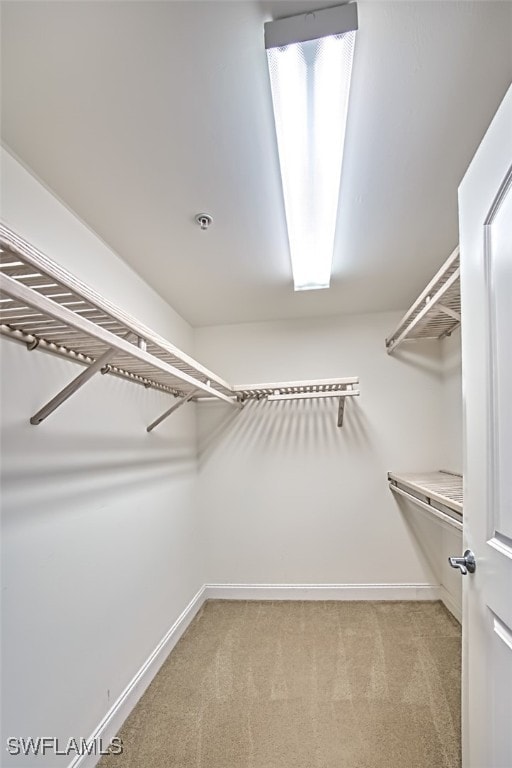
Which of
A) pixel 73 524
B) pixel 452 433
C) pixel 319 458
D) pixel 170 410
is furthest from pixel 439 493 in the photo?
pixel 73 524

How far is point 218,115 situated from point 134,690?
8.13 feet

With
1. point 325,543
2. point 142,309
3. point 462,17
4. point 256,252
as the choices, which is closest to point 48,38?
point 462,17

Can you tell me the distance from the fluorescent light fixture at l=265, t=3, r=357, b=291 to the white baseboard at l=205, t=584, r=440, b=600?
8.65 feet

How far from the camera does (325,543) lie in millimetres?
3105

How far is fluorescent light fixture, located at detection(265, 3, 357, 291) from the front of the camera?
96 centimetres

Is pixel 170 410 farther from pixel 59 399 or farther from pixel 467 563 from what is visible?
pixel 467 563

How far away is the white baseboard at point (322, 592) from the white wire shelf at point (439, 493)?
2.50 feet

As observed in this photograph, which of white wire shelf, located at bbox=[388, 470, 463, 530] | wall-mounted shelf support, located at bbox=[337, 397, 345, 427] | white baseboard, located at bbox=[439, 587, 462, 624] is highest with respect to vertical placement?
wall-mounted shelf support, located at bbox=[337, 397, 345, 427]

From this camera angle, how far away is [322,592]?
3.05m

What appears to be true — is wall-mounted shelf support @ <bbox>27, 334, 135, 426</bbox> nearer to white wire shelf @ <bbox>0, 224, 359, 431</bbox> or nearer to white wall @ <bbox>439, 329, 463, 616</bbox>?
white wire shelf @ <bbox>0, 224, 359, 431</bbox>

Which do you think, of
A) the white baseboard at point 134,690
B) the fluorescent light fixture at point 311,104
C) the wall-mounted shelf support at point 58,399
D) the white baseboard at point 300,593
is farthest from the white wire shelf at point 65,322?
the white baseboard at point 300,593

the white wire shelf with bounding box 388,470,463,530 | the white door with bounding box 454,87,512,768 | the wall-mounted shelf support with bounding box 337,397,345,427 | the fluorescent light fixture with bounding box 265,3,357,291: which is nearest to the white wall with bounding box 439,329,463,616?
the white wire shelf with bounding box 388,470,463,530

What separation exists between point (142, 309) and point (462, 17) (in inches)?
73.7

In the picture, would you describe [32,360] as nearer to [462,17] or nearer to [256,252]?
[256,252]
